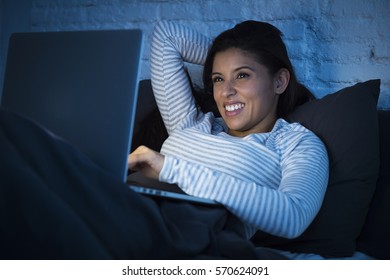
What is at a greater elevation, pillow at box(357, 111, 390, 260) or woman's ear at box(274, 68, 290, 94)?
woman's ear at box(274, 68, 290, 94)

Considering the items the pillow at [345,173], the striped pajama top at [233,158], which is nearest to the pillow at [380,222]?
the pillow at [345,173]

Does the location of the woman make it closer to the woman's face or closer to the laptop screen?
the woman's face

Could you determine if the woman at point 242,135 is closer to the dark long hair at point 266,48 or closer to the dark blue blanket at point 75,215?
the dark long hair at point 266,48

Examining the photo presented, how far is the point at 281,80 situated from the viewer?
1.64m

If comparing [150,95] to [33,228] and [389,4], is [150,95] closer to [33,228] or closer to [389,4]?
[389,4]

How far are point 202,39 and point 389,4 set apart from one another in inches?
25.4

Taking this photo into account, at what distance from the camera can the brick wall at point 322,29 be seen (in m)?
1.76

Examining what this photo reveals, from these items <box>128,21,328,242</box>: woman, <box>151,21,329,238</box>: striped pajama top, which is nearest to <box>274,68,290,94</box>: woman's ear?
<box>128,21,328,242</box>: woman

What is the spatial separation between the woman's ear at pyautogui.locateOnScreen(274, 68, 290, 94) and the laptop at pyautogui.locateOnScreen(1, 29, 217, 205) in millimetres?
636

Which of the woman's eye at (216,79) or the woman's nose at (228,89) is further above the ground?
the woman's eye at (216,79)

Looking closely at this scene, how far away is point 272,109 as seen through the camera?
164 centimetres

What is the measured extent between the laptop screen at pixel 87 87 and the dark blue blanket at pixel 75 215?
0.32 feet

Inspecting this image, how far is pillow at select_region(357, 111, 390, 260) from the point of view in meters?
1.35
